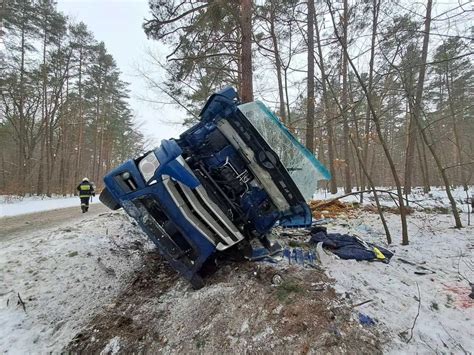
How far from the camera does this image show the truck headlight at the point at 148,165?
2836mm

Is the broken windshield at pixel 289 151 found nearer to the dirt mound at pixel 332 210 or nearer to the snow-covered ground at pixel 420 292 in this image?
the snow-covered ground at pixel 420 292

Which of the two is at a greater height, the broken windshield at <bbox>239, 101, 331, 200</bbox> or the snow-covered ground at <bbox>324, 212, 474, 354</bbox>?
the broken windshield at <bbox>239, 101, 331, 200</bbox>

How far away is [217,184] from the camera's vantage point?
9.93 ft

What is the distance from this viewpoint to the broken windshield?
315cm

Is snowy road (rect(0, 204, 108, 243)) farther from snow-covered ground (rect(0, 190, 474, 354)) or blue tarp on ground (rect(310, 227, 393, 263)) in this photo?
blue tarp on ground (rect(310, 227, 393, 263))

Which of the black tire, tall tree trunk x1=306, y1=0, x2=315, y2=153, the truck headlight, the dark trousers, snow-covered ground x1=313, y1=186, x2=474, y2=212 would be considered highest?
tall tree trunk x1=306, y1=0, x2=315, y2=153

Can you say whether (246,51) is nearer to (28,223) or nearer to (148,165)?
(148,165)

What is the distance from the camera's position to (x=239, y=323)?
7.61ft

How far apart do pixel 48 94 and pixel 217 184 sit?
23.0 metres

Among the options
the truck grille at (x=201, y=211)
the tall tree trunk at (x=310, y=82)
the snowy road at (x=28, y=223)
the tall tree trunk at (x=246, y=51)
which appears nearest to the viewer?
the truck grille at (x=201, y=211)

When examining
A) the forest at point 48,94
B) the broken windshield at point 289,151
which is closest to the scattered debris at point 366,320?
the broken windshield at point 289,151

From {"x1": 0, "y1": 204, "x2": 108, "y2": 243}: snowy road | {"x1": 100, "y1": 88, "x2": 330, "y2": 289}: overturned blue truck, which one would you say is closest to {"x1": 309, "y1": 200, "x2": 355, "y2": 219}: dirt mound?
{"x1": 100, "y1": 88, "x2": 330, "y2": 289}: overturned blue truck

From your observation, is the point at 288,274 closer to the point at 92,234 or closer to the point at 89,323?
the point at 89,323

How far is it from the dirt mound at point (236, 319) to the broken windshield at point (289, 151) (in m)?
1.03
